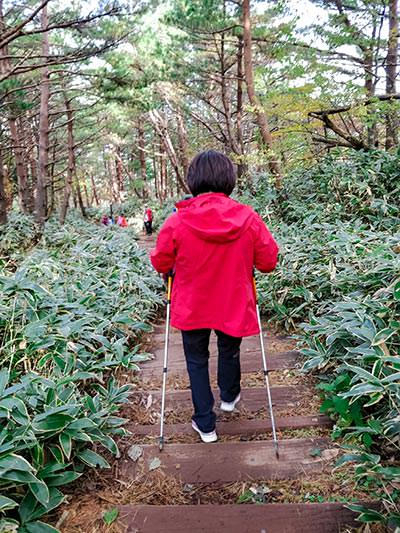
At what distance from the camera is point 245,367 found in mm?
3467

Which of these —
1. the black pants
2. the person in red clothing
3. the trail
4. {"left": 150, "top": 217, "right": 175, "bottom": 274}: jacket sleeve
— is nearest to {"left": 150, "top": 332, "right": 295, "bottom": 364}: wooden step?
the trail

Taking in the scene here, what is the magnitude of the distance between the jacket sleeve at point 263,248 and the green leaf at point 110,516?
4.98 ft

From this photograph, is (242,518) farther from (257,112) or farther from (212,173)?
(257,112)

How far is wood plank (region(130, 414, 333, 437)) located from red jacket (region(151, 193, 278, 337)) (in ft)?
2.15

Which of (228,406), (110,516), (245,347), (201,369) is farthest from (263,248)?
(245,347)

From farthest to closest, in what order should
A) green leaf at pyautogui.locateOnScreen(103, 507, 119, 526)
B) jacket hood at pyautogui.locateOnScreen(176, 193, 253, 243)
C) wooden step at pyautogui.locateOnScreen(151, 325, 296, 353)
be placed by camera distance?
1. wooden step at pyautogui.locateOnScreen(151, 325, 296, 353)
2. jacket hood at pyautogui.locateOnScreen(176, 193, 253, 243)
3. green leaf at pyautogui.locateOnScreen(103, 507, 119, 526)

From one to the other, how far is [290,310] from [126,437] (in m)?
2.38

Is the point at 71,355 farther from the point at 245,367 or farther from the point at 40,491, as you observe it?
the point at 245,367

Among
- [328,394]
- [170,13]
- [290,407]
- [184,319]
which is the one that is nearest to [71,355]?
[184,319]

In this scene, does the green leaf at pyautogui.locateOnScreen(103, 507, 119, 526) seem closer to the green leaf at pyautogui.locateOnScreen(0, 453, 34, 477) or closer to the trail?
the trail

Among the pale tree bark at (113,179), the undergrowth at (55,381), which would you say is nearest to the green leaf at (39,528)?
the undergrowth at (55,381)

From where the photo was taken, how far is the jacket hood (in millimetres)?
2223

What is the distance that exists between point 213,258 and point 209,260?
0.03 metres

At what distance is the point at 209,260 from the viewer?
2.28 m
